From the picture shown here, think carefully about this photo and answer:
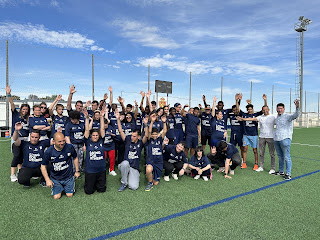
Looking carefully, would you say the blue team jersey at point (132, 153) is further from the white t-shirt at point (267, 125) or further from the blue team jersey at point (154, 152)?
the white t-shirt at point (267, 125)

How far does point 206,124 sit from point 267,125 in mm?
1925

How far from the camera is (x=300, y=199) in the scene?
4.03 meters

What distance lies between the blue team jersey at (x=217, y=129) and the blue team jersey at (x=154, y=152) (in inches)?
91.4

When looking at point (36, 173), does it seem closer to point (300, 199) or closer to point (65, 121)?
point (65, 121)

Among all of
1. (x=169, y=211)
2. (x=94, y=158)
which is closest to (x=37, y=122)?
(x=94, y=158)

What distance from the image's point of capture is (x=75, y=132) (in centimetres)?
524

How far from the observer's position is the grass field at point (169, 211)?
113 inches

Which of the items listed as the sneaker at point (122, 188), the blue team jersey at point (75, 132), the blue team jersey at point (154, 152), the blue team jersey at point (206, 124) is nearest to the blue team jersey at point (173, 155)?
the blue team jersey at point (154, 152)

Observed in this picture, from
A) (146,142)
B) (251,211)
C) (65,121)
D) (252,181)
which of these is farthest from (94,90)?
(251,211)

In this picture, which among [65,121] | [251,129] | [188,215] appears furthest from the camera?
[251,129]

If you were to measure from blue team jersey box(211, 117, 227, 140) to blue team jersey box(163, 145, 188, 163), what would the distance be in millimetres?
1724

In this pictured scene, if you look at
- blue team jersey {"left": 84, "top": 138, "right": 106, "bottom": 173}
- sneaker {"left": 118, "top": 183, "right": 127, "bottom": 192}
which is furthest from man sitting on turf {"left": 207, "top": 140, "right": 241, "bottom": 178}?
blue team jersey {"left": 84, "top": 138, "right": 106, "bottom": 173}

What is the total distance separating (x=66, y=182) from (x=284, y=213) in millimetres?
3774

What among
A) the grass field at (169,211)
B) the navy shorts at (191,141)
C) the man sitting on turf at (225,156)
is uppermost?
the navy shorts at (191,141)
